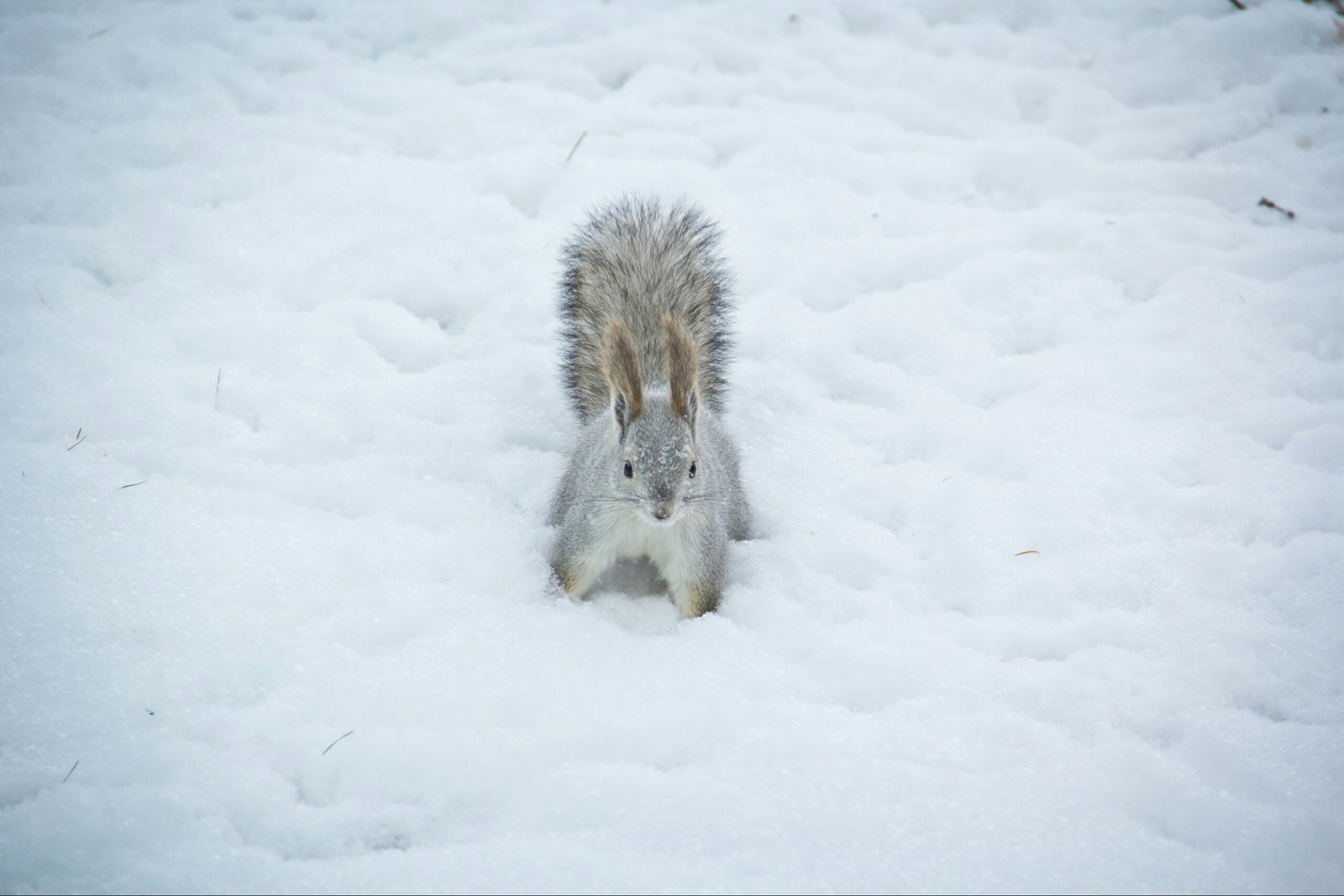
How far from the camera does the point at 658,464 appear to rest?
2096 mm

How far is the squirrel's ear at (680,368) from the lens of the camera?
206 centimetres

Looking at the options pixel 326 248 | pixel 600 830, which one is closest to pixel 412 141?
pixel 326 248

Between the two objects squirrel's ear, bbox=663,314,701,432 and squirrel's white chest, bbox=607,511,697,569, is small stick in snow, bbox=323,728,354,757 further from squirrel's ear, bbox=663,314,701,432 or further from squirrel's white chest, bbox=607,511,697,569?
squirrel's ear, bbox=663,314,701,432

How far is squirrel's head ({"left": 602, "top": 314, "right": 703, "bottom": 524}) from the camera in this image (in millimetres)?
2074

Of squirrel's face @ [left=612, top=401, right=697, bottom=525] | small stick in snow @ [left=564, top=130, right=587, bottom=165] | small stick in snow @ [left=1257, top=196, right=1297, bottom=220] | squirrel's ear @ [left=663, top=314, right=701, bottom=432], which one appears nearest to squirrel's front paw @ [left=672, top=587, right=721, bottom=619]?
squirrel's face @ [left=612, top=401, right=697, bottom=525]

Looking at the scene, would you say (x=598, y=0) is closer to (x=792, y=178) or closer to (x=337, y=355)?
(x=792, y=178)

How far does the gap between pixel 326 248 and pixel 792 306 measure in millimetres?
1869

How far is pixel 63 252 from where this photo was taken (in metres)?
2.87

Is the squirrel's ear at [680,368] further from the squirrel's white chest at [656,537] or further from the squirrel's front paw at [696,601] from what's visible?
the squirrel's front paw at [696,601]

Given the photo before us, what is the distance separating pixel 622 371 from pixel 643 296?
638 millimetres

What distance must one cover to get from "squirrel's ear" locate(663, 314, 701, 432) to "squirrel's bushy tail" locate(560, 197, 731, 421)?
41 cm

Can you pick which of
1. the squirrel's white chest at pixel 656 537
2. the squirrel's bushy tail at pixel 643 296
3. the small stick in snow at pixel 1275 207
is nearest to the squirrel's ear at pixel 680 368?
the squirrel's white chest at pixel 656 537

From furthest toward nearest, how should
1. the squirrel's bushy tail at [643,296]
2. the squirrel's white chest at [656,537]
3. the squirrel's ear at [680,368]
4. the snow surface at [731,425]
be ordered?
the squirrel's bushy tail at [643,296] → the squirrel's white chest at [656,537] → the squirrel's ear at [680,368] → the snow surface at [731,425]

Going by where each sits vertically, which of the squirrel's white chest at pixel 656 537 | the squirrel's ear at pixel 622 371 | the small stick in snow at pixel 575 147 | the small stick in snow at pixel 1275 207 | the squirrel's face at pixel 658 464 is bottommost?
the squirrel's white chest at pixel 656 537
